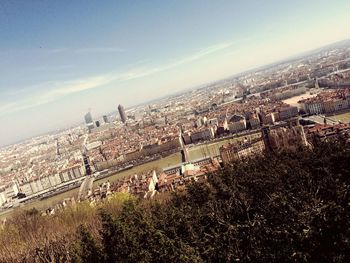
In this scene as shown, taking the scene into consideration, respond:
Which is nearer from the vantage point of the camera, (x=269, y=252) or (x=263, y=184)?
(x=269, y=252)

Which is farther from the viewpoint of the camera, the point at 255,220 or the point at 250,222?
the point at 250,222

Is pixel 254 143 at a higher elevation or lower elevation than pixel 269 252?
lower

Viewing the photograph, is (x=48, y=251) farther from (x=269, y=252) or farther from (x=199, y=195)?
(x=269, y=252)

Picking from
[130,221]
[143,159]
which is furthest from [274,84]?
[130,221]

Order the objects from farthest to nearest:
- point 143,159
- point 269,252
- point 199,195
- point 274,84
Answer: point 274,84 < point 143,159 < point 199,195 < point 269,252

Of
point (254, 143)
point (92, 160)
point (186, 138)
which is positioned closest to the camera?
point (254, 143)

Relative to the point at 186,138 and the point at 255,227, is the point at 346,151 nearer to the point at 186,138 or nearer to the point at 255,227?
the point at 255,227
